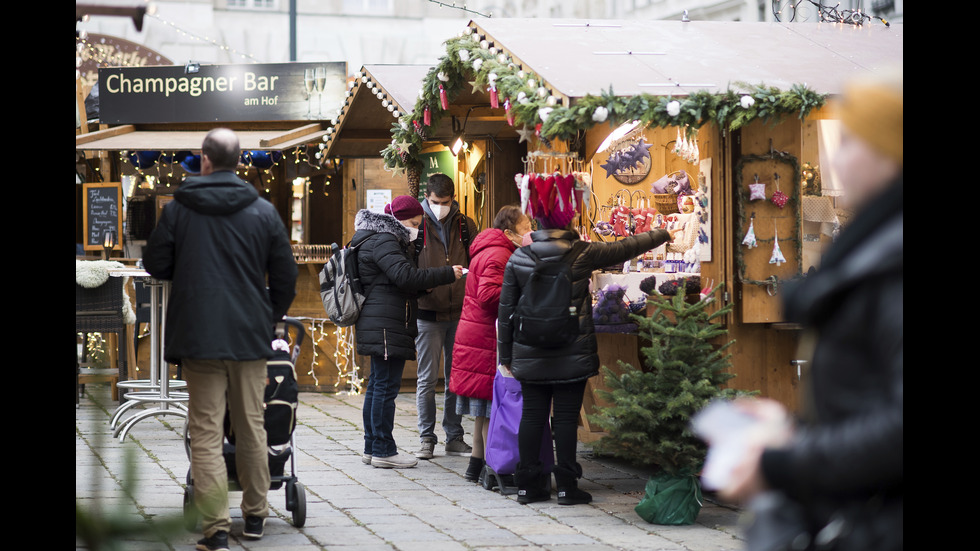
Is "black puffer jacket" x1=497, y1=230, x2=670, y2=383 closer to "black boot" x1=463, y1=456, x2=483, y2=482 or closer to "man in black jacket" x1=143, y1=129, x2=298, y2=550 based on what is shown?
→ "black boot" x1=463, y1=456, x2=483, y2=482

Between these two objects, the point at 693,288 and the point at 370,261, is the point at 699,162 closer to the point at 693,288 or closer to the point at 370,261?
the point at 693,288

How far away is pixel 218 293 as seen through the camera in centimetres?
517

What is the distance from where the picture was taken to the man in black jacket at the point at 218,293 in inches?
204

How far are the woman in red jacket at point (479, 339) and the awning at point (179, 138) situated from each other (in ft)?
17.3

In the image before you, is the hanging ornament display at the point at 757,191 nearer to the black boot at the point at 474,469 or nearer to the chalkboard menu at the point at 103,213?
the black boot at the point at 474,469

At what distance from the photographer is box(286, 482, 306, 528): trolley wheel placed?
5.88 m

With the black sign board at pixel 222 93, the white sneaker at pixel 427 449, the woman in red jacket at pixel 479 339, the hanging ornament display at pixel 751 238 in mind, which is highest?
the black sign board at pixel 222 93

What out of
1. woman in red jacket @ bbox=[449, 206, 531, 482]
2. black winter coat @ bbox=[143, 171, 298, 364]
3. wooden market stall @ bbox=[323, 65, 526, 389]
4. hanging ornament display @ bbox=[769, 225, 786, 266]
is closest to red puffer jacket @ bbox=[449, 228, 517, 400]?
woman in red jacket @ bbox=[449, 206, 531, 482]

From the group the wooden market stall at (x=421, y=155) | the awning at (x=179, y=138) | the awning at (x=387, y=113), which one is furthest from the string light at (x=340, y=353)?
the awning at (x=179, y=138)

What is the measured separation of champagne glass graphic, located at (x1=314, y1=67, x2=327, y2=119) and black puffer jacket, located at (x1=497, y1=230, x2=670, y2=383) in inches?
289

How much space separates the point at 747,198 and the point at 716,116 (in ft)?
3.40

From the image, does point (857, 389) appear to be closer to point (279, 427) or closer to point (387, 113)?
point (279, 427)

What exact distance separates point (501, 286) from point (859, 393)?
16.8 ft

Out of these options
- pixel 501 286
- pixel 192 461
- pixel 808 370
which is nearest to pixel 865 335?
pixel 808 370
